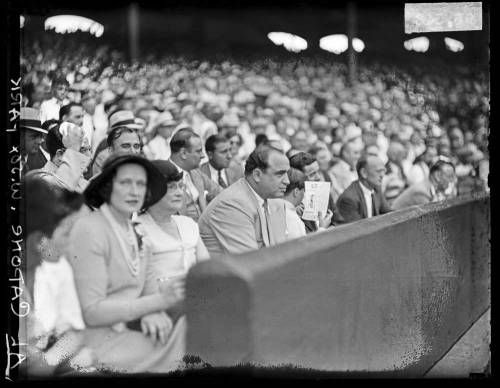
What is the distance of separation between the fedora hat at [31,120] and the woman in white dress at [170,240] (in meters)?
0.65

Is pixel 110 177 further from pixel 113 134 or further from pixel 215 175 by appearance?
pixel 215 175

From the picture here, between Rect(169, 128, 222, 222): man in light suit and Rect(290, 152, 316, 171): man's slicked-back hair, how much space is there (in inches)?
17.5

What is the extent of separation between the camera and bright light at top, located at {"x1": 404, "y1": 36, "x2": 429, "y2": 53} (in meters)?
4.70

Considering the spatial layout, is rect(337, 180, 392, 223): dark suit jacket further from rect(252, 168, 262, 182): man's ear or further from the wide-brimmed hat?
the wide-brimmed hat

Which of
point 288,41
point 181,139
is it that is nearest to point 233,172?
point 181,139

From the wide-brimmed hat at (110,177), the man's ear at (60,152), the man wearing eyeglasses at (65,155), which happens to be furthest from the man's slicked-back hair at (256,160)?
the man's ear at (60,152)

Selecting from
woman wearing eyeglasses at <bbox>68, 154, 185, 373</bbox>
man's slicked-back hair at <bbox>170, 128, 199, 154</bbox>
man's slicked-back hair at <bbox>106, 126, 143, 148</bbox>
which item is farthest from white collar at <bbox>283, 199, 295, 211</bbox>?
man's slicked-back hair at <bbox>106, 126, 143, 148</bbox>

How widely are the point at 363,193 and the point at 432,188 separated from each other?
0.47 meters

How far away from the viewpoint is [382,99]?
4.83 metres

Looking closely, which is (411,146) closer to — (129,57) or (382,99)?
(382,99)

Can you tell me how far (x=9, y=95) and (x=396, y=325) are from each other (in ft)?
8.04

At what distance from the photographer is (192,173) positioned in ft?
15.0

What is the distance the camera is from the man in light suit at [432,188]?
4.98 metres

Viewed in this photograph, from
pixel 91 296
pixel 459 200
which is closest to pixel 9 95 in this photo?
pixel 91 296
